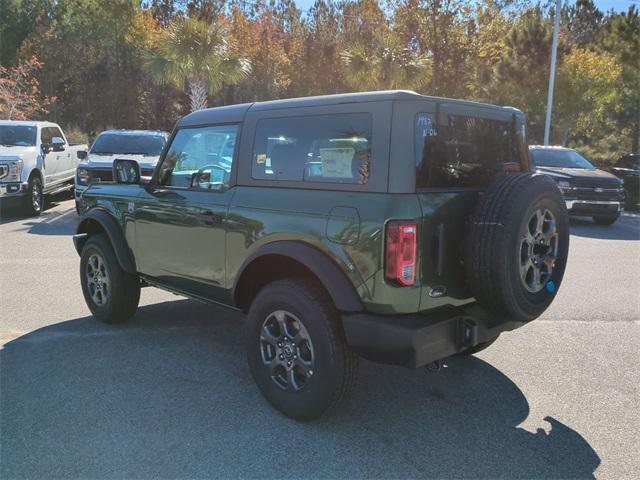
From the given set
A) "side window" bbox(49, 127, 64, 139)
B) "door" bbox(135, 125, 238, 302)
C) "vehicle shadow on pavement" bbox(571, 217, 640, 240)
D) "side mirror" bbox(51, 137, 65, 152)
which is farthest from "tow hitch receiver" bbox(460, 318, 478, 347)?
"side window" bbox(49, 127, 64, 139)

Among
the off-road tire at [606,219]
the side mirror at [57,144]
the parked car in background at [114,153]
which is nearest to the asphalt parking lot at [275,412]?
the parked car in background at [114,153]

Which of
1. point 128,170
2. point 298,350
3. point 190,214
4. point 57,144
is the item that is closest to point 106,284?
point 128,170

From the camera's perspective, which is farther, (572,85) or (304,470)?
(572,85)

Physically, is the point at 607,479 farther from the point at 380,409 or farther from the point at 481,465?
the point at 380,409

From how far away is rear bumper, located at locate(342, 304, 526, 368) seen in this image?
9.27 ft

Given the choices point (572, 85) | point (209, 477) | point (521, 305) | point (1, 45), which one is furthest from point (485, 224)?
point (1, 45)

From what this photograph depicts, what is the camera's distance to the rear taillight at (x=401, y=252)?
2.78 m

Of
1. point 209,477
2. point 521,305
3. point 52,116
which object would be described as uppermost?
point 52,116

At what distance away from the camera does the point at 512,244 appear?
2900 millimetres

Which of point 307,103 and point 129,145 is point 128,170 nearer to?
point 307,103

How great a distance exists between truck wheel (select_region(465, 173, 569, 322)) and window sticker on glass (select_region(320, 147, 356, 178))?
0.75m

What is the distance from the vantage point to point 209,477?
8.98 ft

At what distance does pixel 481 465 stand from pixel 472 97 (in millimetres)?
27212

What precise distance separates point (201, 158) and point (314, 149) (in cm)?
121
